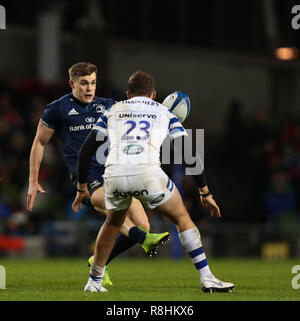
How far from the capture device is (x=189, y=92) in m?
23.4

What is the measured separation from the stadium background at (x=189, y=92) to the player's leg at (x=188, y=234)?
790 centimetres

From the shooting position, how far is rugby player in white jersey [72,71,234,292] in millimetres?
7617

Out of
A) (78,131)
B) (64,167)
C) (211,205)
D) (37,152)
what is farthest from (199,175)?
(64,167)

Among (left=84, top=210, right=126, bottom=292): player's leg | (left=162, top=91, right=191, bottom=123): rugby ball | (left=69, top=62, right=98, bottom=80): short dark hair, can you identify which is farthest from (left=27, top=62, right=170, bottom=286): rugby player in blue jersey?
(left=84, top=210, right=126, bottom=292): player's leg

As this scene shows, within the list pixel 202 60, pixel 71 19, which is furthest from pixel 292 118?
pixel 71 19

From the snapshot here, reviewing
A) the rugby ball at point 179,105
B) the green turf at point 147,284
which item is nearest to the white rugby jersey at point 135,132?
the green turf at point 147,284

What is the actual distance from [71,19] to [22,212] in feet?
23.0

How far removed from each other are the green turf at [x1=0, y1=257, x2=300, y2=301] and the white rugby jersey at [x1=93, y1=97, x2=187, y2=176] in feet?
3.43

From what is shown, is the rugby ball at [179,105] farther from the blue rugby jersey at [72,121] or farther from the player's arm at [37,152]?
the player's arm at [37,152]

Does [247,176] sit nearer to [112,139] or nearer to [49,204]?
[49,204]

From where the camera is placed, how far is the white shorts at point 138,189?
7.59 meters

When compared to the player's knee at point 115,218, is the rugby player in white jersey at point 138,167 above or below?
above

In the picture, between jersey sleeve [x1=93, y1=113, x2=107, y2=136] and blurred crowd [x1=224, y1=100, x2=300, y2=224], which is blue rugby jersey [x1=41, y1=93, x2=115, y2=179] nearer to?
jersey sleeve [x1=93, y1=113, x2=107, y2=136]

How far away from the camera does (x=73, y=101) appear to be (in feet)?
31.3
